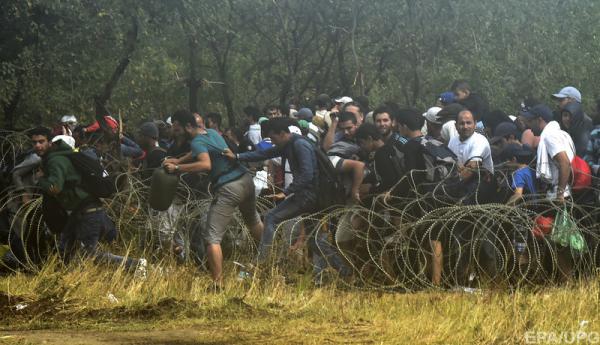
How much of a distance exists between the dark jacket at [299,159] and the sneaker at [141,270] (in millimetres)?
1333

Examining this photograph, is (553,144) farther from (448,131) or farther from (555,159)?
(448,131)

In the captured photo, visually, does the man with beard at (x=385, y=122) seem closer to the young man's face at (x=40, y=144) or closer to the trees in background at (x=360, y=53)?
the young man's face at (x=40, y=144)

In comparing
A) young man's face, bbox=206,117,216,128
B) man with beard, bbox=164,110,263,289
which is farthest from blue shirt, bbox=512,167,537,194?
young man's face, bbox=206,117,216,128

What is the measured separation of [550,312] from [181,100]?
31474 millimetres

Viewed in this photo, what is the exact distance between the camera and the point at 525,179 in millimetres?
12242

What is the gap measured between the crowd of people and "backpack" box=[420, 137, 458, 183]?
0.04 ft

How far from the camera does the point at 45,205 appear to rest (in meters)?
12.9

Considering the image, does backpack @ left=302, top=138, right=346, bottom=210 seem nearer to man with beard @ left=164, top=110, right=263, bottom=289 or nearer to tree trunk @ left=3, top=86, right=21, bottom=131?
man with beard @ left=164, top=110, right=263, bottom=289

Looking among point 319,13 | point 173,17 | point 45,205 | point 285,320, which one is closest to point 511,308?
point 285,320

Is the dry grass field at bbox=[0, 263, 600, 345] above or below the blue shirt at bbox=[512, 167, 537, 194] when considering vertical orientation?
below

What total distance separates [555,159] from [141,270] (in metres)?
3.85

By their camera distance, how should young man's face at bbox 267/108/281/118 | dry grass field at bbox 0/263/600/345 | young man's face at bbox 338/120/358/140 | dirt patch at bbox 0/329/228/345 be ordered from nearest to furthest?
1. dirt patch at bbox 0/329/228/345
2. dry grass field at bbox 0/263/600/345
3. young man's face at bbox 338/120/358/140
4. young man's face at bbox 267/108/281/118

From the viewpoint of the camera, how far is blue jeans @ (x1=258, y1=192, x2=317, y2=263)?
41.8 feet

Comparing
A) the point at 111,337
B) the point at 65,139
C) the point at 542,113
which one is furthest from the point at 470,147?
the point at 111,337
